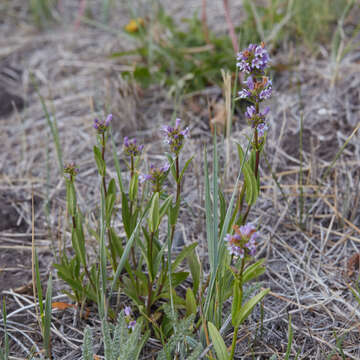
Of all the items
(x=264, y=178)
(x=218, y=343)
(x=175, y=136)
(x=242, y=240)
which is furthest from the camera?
(x=264, y=178)

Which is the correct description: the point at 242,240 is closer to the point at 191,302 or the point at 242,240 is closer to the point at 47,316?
the point at 191,302

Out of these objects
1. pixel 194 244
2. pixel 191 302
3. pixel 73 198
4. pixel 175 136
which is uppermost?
pixel 175 136

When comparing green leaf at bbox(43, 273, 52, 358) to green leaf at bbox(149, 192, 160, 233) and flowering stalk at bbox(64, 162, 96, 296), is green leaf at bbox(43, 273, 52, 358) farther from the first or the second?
green leaf at bbox(149, 192, 160, 233)

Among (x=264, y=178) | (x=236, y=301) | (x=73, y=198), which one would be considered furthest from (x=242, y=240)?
(x=264, y=178)

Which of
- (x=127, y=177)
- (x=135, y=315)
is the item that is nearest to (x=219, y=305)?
(x=135, y=315)

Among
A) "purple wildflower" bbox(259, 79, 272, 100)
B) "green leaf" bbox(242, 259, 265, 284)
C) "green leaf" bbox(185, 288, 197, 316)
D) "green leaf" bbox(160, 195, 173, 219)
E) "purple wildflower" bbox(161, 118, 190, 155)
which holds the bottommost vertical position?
"green leaf" bbox(185, 288, 197, 316)

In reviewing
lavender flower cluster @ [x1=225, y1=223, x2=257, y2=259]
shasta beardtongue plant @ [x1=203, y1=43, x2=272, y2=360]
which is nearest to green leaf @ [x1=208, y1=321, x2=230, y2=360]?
shasta beardtongue plant @ [x1=203, y1=43, x2=272, y2=360]

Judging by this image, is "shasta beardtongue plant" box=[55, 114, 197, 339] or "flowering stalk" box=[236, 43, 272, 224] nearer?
"flowering stalk" box=[236, 43, 272, 224]

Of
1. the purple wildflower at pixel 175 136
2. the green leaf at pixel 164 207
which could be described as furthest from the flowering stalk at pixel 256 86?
the green leaf at pixel 164 207

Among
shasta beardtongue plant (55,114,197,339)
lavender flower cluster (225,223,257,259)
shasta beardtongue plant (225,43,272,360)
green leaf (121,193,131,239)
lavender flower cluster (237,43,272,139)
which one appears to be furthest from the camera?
green leaf (121,193,131,239)
